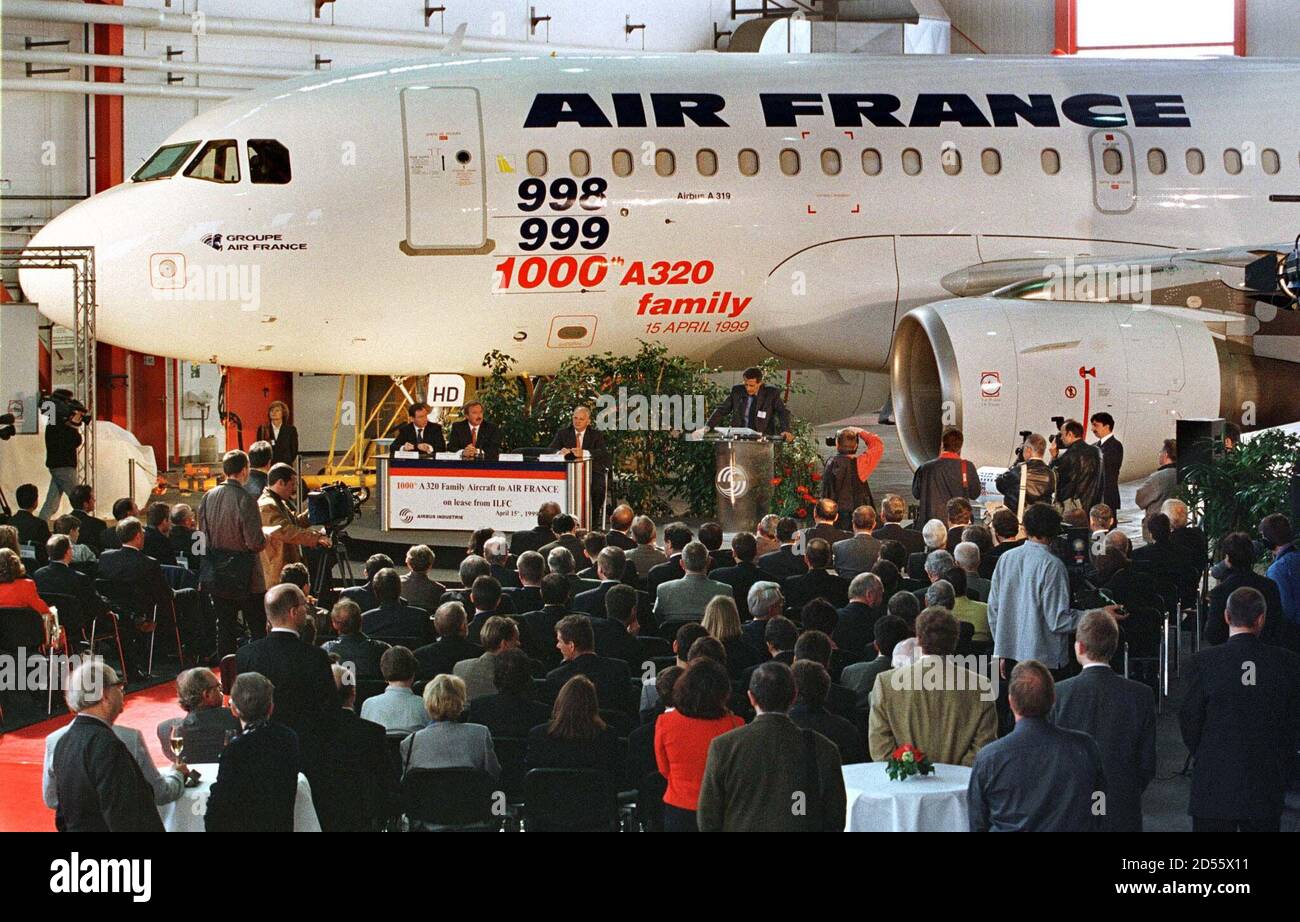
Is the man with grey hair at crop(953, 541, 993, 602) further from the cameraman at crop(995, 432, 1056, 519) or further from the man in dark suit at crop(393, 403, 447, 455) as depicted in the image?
the man in dark suit at crop(393, 403, 447, 455)

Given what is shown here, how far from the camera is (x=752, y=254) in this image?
15617 millimetres

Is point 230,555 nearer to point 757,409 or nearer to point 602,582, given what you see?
point 602,582

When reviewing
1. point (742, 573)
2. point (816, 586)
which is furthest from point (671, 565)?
point (816, 586)

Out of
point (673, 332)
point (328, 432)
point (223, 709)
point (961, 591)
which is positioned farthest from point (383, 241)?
point (328, 432)

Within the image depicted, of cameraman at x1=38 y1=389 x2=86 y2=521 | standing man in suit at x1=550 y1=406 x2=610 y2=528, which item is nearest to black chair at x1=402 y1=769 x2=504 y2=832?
standing man in suit at x1=550 y1=406 x2=610 y2=528

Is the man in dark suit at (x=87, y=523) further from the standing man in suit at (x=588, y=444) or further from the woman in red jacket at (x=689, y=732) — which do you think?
the woman in red jacket at (x=689, y=732)

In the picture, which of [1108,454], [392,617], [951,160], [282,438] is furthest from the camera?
[282,438]

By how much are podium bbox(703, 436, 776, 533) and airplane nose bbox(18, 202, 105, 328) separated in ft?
19.1

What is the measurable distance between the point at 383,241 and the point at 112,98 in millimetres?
9049

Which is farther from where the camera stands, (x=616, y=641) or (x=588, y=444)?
(x=588, y=444)

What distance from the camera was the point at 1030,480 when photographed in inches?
484

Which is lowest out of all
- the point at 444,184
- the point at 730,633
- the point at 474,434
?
the point at 730,633

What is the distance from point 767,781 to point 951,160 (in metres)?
11.0

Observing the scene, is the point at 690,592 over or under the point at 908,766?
over
